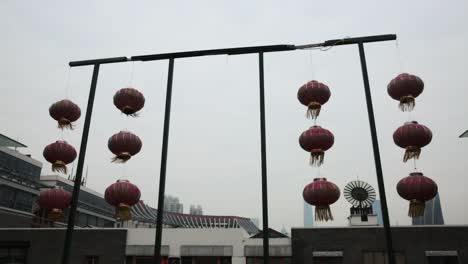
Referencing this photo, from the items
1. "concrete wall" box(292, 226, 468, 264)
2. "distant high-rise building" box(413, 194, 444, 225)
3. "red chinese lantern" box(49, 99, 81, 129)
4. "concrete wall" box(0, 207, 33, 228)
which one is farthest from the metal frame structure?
"distant high-rise building" box(413, 194, 444, 225)

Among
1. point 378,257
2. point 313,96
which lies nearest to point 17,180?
point 378,257

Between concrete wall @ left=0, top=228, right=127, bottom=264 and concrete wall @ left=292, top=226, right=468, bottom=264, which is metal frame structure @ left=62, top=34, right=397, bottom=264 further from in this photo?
concrete wall @ left=0, top=228, right=127, bottom=264

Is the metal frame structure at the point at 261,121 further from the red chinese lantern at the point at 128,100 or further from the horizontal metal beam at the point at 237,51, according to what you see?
the red chinese lantern at the point at 128,100

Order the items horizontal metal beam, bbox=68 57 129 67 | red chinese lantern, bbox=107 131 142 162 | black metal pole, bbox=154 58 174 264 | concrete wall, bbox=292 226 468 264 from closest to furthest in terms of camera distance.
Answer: black metal pole, bbox=154 58 174 264, red chinese lantern, bbox=107 131 142 162, horizontal metal beam, bbox=68 57 129 67, concrete wall, bbox=292 226 468 264

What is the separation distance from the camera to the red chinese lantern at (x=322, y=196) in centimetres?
689

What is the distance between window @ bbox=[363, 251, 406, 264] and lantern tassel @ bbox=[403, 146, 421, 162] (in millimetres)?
14160

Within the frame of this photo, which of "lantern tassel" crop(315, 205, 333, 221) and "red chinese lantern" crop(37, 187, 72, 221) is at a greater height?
"red chinese lantern" crop(37, 187, 72, 221)

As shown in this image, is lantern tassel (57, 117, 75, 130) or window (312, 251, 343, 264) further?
window (312, 251, 343, 264)

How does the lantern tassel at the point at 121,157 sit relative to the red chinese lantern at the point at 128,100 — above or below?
below

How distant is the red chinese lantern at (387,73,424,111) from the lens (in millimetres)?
7371

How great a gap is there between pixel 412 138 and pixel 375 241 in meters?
14.6

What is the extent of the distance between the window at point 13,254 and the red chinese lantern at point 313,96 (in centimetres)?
2166

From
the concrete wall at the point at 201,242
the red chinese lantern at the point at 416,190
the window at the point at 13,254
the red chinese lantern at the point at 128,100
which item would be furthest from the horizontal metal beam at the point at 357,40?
the window at the point at 13,254

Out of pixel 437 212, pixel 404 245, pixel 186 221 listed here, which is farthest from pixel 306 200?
pixel 437 212
